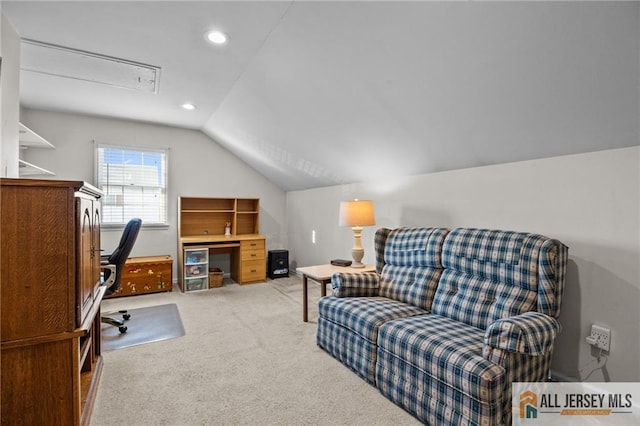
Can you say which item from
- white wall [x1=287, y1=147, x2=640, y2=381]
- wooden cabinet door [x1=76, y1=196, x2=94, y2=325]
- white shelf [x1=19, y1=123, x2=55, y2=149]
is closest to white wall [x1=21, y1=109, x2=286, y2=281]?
white shelf [x1=19, y1=123, x2=55, y2=149]

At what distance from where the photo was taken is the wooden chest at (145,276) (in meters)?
4.25

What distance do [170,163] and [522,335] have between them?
4983 millimetres

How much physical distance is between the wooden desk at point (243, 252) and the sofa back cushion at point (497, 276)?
10.7 ft

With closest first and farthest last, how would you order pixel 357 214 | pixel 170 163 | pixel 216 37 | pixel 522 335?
pixel 522 335, pixel 216 37, pixel 357 214, pixel 170 163

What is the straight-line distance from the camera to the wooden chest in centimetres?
425

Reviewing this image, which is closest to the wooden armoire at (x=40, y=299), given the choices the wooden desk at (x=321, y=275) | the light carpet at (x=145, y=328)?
the light carpet at (x=145, y=328)

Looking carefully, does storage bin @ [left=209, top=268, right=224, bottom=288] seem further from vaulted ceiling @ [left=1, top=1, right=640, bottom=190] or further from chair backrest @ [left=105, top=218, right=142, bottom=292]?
vaulted ceiling @ [left=1, top=1, right=640, bottom=190]

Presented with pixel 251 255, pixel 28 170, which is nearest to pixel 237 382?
pixel 251 255

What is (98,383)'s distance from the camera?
213 centimetres

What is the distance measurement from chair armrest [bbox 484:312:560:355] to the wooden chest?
4218 millimetres

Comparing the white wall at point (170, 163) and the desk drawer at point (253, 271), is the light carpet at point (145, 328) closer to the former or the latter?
the desk drawer at point (253, 271)

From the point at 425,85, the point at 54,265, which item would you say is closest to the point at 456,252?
the point at 425,85

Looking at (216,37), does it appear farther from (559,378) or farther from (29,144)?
(559,378)

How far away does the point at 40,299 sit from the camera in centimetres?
137
